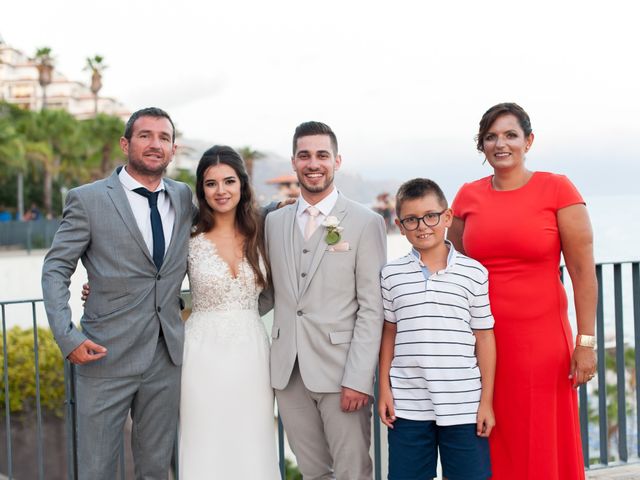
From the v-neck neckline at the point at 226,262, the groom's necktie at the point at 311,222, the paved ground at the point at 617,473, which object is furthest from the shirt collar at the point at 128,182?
the paved ground at the point at 617,473

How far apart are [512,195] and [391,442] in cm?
125

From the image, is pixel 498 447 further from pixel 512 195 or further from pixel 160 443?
pixel 160 443

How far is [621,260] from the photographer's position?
409 centimetres

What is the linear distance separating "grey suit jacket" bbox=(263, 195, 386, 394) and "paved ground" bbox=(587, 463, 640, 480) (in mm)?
1979

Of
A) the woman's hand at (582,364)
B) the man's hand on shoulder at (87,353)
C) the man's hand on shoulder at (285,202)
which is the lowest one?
the woman's hand at (582,364)

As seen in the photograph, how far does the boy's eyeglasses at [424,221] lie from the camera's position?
309 centimetres

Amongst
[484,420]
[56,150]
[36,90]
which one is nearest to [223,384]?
[484,420]

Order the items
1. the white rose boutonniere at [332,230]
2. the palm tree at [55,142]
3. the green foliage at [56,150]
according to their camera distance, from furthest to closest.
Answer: the palm tree at [55,142] → the green foliage at [56,150] → the white rose boutonniere at [332,230]

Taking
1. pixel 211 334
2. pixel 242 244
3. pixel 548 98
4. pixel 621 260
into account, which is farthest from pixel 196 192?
pixel 548 98

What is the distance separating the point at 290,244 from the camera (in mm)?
3303

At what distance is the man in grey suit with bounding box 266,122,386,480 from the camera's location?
3170 millimetres

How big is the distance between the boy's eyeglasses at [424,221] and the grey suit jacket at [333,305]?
0.15m

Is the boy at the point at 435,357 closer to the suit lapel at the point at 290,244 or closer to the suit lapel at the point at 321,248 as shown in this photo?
the suit lapel at the point at 321,248

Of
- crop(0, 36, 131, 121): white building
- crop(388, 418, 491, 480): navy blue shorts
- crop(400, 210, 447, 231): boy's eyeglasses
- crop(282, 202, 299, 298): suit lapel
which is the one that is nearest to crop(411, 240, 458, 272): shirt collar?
crop(400, 210, 447, 231): boy's eyeglasses
